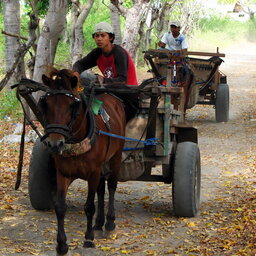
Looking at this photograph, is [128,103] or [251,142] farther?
[251,142]

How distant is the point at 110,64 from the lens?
7.93 m

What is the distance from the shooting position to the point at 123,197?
371 inches

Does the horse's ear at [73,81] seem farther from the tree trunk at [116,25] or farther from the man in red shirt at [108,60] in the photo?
the tree trunk at [116,25]

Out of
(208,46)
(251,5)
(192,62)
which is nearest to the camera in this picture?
(192,62)

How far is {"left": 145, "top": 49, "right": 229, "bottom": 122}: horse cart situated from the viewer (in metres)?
13.8

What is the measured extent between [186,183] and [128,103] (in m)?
1.26

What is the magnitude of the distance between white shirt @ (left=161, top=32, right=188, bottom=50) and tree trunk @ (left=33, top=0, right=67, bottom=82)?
2.55m

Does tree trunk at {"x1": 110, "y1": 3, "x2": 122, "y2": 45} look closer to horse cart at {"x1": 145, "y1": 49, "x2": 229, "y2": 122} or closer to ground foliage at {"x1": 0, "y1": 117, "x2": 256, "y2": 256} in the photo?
horse cart at {"x1": 145, "y1": 49, "x2": 229, "y2": 122}

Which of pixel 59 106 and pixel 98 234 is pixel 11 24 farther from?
pixel 59 106

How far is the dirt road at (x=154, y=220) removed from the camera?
6535mm

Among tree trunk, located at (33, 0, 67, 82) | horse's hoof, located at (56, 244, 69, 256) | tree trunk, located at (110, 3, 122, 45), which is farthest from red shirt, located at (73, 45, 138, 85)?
tree trunk, located at (110, 3, 122, 45)

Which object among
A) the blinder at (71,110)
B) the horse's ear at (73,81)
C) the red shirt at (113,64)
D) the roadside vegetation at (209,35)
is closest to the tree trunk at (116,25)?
the red shirt at (113,64)

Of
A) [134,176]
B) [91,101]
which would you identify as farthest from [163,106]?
[91,101]

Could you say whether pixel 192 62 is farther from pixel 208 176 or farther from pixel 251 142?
pixel 208 176
